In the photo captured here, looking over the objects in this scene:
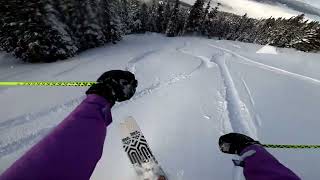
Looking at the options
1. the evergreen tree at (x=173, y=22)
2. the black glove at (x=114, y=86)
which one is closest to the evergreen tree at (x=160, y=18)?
the evergreen tree at (x=173, y=22)

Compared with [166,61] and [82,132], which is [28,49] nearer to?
[166,61]

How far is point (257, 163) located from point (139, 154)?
276 centimetres

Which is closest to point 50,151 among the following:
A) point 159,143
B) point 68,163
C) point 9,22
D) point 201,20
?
point 68,163

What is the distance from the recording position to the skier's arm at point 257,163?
250cm

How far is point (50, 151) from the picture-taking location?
214 centimetres

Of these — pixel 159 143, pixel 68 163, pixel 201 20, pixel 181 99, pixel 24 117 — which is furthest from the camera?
pixel 201 20

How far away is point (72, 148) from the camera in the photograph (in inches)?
89.0

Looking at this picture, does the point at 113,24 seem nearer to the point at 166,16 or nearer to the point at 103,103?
the point at 103,103

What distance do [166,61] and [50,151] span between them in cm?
1557

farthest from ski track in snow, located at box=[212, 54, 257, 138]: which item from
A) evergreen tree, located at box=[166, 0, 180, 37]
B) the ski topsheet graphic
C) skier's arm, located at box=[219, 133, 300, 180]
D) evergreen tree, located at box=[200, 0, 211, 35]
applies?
evergreen tree, located at box=[200, 0, 211, 35]

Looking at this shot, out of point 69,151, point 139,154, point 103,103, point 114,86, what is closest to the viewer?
point 69,151

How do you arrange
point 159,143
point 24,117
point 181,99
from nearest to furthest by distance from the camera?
point 159,143
point 24,117
point 181,99

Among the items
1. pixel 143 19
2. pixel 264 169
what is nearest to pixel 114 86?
pixel 264 169

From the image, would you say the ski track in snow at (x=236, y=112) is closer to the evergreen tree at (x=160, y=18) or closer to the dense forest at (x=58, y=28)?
the dense forest at (x=58, y=28)
